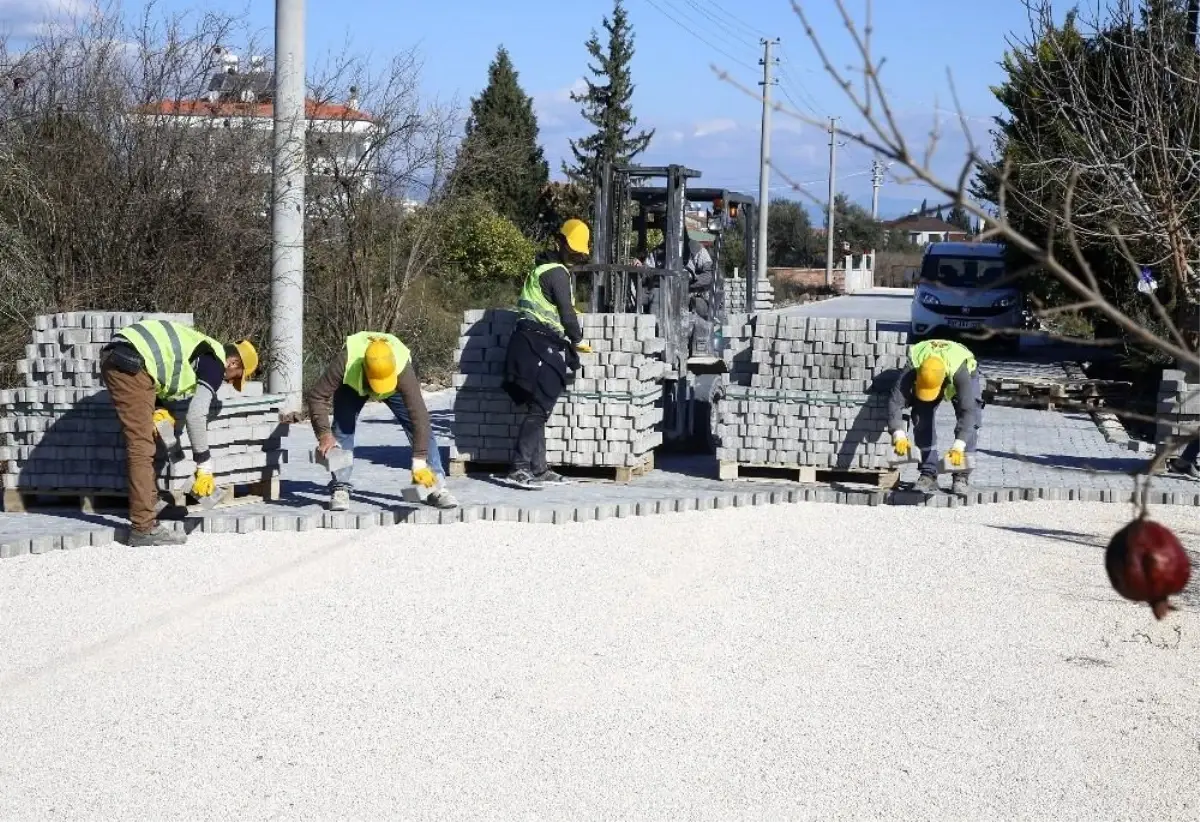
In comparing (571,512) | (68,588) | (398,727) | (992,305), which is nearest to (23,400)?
(68,588)

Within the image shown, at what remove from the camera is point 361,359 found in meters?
11.0

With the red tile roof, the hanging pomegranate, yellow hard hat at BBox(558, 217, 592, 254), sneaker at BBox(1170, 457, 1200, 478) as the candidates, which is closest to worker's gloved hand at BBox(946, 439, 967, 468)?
sneaker at BBox(1170, 457, 1200, 478)

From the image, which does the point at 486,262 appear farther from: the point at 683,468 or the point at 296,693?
the point at 296,693

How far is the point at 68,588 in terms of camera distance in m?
9.30

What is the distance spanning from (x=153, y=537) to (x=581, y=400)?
4043 mm

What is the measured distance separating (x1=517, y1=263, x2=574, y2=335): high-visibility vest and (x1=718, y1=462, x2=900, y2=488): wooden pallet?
6.69ft

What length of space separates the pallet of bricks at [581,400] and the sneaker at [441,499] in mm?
1776

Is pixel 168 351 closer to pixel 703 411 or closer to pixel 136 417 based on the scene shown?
pixel 136 417

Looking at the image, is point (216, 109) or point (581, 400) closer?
point (581, 400)

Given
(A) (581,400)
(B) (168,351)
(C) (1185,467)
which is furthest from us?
(C) (1185,467)

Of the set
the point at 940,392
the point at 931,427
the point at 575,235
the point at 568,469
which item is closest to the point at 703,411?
the point at 568,469

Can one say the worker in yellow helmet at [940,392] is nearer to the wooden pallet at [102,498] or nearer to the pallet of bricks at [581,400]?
the pallet of bricks at [581,400]

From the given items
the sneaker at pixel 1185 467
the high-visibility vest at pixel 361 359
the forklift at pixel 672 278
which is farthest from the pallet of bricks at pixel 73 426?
the sneaker at pixel 1185 467

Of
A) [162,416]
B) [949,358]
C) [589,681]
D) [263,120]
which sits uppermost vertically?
[263,120]
